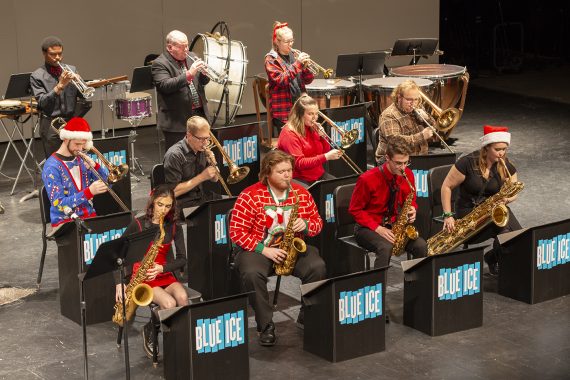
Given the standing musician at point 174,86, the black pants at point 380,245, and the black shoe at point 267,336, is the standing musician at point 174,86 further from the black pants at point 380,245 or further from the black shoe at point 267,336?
the black shoe at point 267,336

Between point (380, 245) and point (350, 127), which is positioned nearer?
point (380, 245)

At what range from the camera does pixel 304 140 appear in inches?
336

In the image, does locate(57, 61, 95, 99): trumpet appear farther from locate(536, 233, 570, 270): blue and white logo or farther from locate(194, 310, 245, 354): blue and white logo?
locate(536, 233, 570, 270): blue and white logo

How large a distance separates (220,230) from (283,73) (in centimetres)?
279

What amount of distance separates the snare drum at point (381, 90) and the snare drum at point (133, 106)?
8.13ft

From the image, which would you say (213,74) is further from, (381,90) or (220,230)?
(220,230)

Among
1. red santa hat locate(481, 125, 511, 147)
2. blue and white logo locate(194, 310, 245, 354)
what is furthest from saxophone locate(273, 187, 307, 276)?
red santa hat locate(481, 125, 511, 147)

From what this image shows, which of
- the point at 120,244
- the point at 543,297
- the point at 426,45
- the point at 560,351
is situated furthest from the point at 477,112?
the point at 120,244

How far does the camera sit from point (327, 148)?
8758 millimetres

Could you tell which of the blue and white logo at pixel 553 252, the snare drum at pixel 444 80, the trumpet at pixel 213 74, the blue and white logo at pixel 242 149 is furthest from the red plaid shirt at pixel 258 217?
the snare drum at pixel 444 80

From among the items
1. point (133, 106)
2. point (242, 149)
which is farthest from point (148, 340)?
point (133, 106)

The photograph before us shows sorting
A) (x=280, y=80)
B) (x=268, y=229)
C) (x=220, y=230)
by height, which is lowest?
(x=220, y=230)

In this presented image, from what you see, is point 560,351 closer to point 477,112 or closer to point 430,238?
point 430,238

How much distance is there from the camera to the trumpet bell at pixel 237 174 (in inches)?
322
